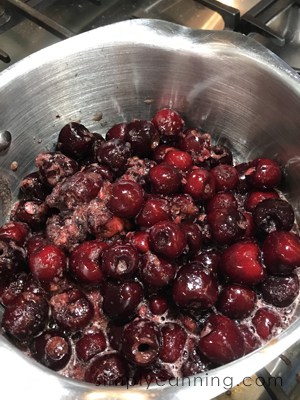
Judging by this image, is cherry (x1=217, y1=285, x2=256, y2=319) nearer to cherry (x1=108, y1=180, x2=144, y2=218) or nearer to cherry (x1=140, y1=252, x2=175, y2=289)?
cherry (x1=140, y1=252, x2=175, y2=289)

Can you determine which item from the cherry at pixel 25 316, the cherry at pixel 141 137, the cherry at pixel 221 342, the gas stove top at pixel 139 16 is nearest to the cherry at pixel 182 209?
the cherry at pixel 141 137

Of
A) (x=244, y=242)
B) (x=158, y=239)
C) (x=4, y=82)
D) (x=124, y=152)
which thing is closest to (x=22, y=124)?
(x=4, y=82)

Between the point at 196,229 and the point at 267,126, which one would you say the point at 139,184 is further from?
the point at 267,126

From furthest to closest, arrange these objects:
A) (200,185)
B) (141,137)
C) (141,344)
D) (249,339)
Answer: (141,137)
(200,185)
(249,339)
(141,344)

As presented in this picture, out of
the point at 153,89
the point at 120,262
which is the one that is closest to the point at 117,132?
the point at 153,89

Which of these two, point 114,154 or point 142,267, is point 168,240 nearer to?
point 142,267

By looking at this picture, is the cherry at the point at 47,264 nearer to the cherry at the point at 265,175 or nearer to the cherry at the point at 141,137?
the cherry at the point at 141,137
